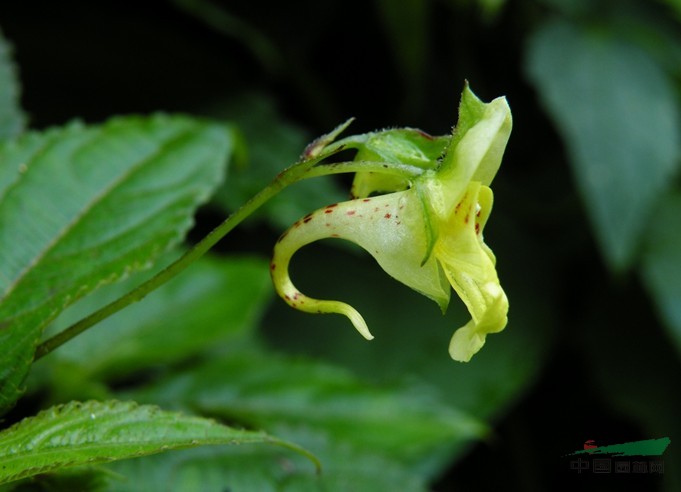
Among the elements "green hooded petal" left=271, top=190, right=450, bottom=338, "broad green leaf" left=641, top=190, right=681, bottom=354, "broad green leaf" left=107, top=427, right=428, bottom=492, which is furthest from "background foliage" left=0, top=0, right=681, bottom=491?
"green hooded petal" left=271, top=190, right=450, bottom=338

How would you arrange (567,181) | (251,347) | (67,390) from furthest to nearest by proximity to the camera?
1. (567,181)
2. (251,347)
3. (67,390)

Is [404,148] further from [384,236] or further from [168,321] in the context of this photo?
A: [168,321]

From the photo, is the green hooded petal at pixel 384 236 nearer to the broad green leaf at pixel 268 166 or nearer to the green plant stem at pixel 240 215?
the green plant stem at pixel 240 215

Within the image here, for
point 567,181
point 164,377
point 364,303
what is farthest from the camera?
point 567,181

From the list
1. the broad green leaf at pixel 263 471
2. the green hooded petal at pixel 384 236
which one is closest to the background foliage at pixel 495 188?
the broad green leaf at pixel 263 471

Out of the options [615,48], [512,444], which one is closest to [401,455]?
[512,444]

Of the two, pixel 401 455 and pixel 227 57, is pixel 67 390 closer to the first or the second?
pixel 401 455

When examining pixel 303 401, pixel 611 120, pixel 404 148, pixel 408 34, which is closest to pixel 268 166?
pixel 408 34
